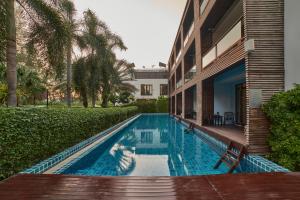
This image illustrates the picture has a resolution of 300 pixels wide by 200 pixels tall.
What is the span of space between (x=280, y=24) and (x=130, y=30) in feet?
82.7

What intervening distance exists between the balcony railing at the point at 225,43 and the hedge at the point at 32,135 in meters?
6.35

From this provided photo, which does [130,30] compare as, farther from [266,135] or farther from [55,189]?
[55,189]

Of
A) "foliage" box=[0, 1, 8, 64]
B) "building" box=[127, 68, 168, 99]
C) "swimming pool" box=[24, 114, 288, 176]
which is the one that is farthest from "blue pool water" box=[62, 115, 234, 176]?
"building" box=[127, 68, 168, 99]

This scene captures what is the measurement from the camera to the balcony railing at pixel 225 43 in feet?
26.2

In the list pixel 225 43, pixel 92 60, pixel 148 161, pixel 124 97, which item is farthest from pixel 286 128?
pixel 124 97

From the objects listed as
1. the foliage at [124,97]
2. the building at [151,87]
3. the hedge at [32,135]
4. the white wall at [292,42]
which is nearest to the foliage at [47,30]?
the hedge at [32,135]

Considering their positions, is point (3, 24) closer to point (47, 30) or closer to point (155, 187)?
point (47, 30)

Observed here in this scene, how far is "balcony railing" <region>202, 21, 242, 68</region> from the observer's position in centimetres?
797

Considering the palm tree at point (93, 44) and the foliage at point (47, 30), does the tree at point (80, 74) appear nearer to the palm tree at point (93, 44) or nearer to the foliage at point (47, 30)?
the palm tree at point (93, 44)

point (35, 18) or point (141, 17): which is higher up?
point (141, 17)

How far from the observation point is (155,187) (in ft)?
12.2

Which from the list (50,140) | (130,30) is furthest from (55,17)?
(130,30)

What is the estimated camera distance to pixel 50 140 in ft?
21.7

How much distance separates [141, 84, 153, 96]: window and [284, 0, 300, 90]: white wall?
37.2 m
